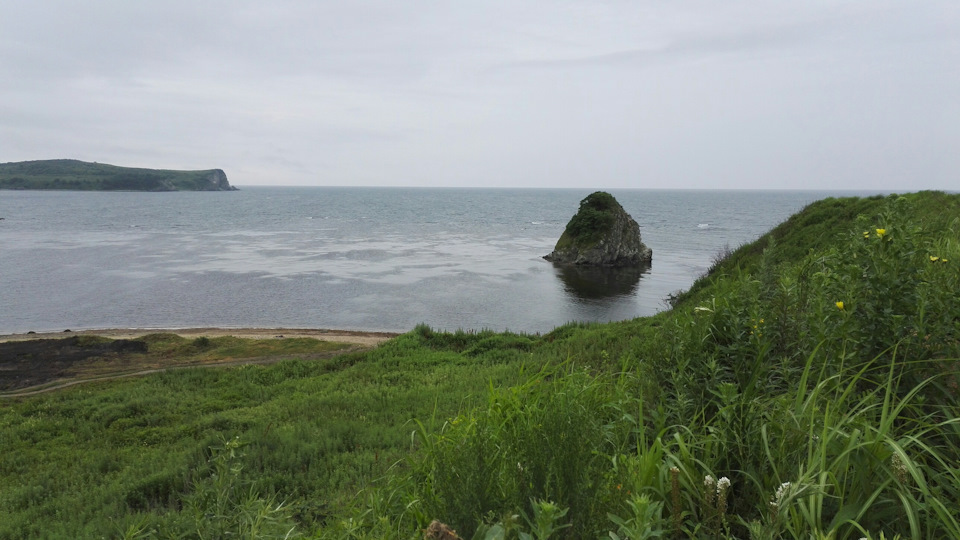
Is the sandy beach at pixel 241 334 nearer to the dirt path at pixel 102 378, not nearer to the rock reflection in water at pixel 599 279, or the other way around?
the dirt path at pixel 102 378

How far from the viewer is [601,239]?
5250 cm

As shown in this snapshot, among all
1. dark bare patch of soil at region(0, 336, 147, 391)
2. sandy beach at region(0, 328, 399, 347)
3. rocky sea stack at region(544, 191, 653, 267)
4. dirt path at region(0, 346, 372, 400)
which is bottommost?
sandy beach at region(0, 328, 399, 347)

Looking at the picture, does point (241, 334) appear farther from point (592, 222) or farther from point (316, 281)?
point (592, 222)

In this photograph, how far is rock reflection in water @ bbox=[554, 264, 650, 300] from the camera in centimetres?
4066

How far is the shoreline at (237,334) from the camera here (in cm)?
2762

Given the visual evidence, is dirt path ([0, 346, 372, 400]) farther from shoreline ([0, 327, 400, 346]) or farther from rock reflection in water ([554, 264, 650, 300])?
rock reflection in water ([554, 264, 650, 300])

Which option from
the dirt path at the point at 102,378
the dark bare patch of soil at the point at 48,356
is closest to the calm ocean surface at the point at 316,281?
the dark bare patch of soil at the point at 48,356

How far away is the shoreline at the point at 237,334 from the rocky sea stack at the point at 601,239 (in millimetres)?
28009

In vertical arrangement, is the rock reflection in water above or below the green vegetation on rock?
below

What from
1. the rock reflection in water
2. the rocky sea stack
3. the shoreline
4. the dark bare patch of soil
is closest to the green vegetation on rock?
the rocky sea stack

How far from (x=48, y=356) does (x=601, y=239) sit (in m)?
42.3

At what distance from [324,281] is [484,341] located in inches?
1148

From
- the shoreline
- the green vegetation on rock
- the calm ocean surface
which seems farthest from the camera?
the green vegetation on rock

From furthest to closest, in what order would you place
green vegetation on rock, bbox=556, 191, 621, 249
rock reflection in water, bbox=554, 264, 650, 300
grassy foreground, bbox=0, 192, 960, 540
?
green vegetation on rock, bbox=556, 191, 621, 249 < rock reflection in water, bbox=554, 264, 650, 300 < grassy foreground, bbox=0, 192, 960, 540
